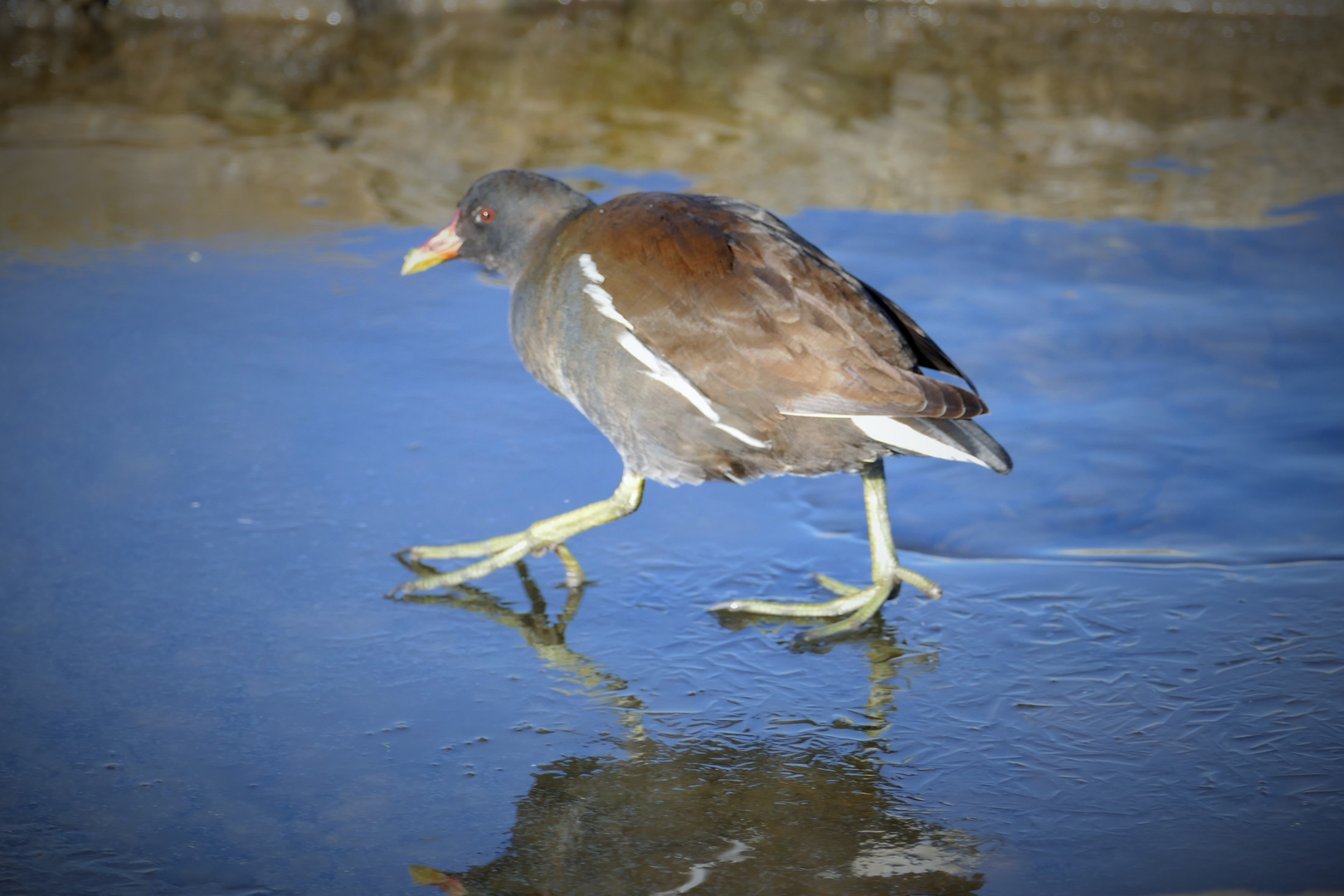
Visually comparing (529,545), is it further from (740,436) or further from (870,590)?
(870,590)

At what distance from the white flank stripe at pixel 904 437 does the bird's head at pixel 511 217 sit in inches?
46.1

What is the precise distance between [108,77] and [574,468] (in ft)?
17.9

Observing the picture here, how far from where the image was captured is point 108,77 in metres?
7.68

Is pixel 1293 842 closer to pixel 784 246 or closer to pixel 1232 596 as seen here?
pixel 1232 596

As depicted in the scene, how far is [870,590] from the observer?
125 inches

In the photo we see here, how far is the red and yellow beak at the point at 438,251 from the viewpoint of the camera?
375 cm

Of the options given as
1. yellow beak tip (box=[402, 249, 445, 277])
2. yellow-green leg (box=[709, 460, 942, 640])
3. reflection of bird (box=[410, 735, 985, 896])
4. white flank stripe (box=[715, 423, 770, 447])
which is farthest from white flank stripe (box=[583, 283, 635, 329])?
reflection of bird (box=[410, 735, 985, 896])

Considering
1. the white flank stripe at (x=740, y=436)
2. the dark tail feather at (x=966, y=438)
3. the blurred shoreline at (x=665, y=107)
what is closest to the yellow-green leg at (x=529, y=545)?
the white flank stripe at (x=740, y=436)

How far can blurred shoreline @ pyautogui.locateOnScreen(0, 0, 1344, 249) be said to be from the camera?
6.10 m

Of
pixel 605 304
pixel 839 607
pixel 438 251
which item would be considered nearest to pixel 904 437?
pixel 839 607

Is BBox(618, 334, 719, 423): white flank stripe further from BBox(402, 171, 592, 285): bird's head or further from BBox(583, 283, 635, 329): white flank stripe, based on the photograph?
BBox(402, 171, 592, 285): bird's head

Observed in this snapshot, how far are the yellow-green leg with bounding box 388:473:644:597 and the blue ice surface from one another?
0.11 metres

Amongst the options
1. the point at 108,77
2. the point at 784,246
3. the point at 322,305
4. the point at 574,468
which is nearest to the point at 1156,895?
the point at 784,246

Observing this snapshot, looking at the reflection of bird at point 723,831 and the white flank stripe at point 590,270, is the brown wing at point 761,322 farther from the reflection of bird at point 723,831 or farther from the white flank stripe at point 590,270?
the reflection of bird at point 723,831
